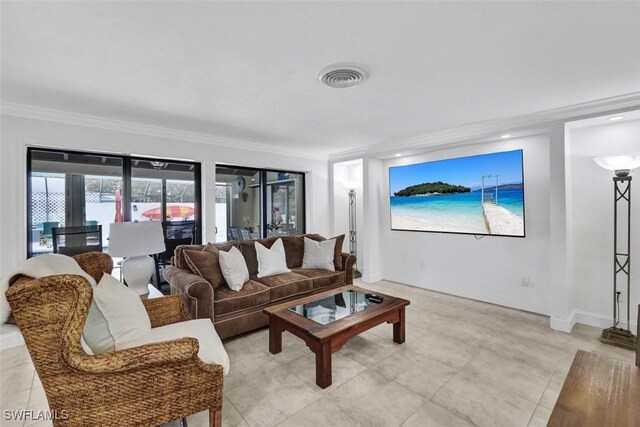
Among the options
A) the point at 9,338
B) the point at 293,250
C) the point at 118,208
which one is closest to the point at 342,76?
the point at 293,250

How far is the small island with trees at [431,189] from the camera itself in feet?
13.9

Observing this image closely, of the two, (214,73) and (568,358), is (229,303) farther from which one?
(568,358)

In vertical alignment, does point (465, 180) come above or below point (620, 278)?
above

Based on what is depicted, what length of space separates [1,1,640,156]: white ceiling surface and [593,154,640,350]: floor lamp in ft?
2.12

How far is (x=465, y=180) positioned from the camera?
4.14 m

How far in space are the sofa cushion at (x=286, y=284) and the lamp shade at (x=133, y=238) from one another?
1.23m

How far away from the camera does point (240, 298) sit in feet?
9.78

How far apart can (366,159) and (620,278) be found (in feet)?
11.5

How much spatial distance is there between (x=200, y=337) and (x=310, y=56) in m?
2.03

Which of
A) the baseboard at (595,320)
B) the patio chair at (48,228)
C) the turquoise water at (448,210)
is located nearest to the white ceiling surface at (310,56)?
the turquoise water at (448,210)

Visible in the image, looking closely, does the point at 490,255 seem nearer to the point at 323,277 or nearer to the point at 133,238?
the point at 323,277

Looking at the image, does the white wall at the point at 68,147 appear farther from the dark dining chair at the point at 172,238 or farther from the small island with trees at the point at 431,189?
the small island with trees at the point at 431,189

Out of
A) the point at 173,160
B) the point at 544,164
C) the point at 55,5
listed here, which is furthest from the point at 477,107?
the point at 173,160

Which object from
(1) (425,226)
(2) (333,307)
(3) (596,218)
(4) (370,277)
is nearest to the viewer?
(2) (333,307)
